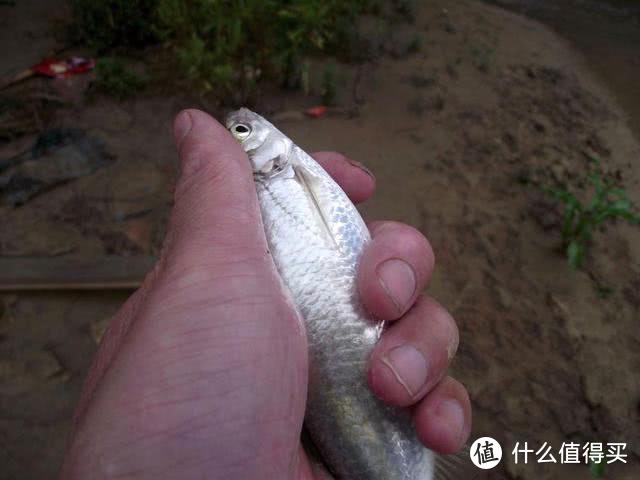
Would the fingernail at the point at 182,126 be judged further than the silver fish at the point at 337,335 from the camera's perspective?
Yes

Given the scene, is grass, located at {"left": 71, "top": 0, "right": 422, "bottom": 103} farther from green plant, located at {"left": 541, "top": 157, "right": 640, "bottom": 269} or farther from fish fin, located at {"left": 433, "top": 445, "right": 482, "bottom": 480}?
fish fin, located at {"left": 433, "top": 445, "right": 482, "bottom": 480}

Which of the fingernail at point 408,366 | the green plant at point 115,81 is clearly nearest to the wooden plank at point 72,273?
the green plant at point 115,81

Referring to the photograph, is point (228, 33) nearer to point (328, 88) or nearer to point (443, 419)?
point (328, 88)

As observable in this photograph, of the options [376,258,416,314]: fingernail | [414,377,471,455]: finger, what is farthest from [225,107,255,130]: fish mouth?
[414,377,471,455]: finger

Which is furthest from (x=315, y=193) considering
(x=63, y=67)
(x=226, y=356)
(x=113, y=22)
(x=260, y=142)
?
(x=113, y=22)

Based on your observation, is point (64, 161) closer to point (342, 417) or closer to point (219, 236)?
point (219, 236)

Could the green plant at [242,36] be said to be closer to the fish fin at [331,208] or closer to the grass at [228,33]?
the grass at [228,33]

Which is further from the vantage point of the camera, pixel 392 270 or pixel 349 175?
pixel 349 175

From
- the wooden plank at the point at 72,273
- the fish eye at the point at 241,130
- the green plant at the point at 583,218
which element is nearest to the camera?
the fish eye at the point at 241,130
